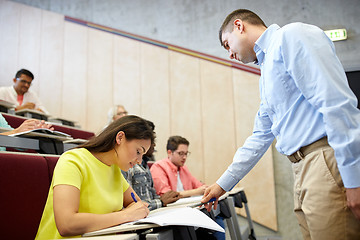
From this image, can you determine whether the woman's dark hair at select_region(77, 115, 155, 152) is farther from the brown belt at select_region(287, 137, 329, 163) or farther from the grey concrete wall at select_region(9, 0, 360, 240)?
the grey concrete wall at select_region(9, 0, 360, 240)

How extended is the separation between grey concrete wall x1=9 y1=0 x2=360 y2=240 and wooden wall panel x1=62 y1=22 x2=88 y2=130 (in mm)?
226

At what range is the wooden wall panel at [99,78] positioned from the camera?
3.23 m

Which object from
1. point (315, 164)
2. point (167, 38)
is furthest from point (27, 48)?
point (315, 164)

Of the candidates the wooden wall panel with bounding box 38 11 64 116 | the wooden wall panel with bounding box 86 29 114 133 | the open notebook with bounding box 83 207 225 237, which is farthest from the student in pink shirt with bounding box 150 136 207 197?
the wooden wall panel with bounding box 38 11 64 116

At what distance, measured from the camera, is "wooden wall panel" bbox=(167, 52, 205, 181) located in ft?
9.55

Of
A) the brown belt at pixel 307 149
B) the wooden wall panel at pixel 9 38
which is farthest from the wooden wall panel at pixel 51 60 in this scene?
the brown belt at pixel 307 149

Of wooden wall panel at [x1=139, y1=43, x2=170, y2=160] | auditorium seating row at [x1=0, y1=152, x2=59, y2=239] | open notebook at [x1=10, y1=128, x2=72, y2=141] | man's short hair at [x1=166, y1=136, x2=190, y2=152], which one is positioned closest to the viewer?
auditorium seating row at [x1=0, y1=152, x2=59, y2=239]

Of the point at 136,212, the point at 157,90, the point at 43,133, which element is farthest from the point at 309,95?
the point at 157,90

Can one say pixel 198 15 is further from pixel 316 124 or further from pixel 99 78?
pixel 316 124

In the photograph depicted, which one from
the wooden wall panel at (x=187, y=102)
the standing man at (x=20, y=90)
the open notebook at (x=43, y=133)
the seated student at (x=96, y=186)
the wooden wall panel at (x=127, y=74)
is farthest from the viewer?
the wooden wall panel at (x=127, y=74)

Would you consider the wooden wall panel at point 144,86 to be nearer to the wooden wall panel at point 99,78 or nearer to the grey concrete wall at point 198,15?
the wooden wall panel at point 99,78

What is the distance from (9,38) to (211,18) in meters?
2.19

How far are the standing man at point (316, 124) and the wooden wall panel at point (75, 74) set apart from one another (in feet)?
9.03

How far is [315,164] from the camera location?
640 mm
